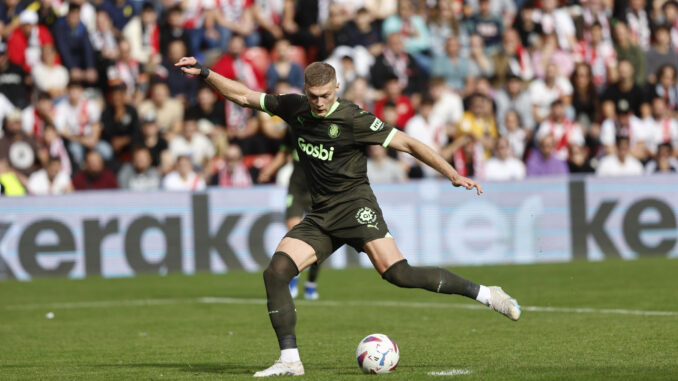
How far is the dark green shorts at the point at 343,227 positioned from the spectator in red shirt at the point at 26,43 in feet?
44.9

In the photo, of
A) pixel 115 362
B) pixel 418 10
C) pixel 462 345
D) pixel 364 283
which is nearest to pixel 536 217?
pixel 364 283

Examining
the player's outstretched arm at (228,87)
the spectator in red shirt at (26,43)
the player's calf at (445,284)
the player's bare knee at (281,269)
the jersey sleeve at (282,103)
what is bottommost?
the player's calf at (445,284)

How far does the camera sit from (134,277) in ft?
61.3

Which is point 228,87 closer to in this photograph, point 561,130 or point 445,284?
point 445,284

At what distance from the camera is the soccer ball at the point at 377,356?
27.3 feet

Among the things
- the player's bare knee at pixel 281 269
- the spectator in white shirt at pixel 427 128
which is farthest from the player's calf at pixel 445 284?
the spectator in white shirt at pixel 427 128

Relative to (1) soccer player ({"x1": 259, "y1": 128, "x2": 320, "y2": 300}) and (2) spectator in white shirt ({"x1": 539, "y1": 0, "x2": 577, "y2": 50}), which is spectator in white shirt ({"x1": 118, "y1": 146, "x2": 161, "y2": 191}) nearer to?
(1) soccer player ({"x1": 259, "y1": 128, "x2": 320, "y2": 300})

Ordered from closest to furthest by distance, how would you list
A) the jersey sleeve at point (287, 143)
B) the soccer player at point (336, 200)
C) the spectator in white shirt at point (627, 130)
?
the soccer player at point (336, 200)
the jersey sleeve at point (287, 143)
the spectator in white shirt at point (627, 130)

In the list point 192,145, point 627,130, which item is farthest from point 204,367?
point 627,130

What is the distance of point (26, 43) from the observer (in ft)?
69.7

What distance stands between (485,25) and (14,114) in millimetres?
9636

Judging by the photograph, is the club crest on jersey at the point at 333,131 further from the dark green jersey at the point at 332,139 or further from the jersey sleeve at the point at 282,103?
the jersey sleeve at the point at 282,103

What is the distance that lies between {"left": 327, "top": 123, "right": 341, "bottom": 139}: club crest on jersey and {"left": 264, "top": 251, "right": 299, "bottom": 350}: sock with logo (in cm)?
95

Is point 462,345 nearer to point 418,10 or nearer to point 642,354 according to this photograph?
point 642,354
